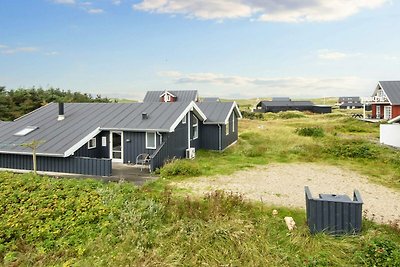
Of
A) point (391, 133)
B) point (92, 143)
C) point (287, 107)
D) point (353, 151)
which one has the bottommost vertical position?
point (353, 151)

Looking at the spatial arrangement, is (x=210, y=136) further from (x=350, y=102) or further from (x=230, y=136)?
(x=350, y=102)

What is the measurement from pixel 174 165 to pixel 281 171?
5970 mm

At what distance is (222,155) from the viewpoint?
22.8 metres

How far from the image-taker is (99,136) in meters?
19.4

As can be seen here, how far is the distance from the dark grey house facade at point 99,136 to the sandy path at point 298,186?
448 cm

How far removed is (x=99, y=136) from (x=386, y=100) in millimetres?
44415

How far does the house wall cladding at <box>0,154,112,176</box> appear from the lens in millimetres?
16094

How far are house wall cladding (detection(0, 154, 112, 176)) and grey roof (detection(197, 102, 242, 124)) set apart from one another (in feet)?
33.8

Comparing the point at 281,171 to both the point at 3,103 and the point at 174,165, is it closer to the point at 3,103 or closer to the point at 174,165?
the point at 174,165

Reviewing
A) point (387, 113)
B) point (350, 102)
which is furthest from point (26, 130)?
point (350, 102)

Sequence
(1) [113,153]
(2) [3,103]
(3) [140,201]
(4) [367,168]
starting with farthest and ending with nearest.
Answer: (2) [3,103] < (1) [113,153] < (4) [367,168] < (3) [140,201]

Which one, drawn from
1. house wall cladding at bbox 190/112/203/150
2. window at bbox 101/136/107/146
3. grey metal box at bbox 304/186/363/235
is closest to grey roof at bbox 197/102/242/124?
house wall cladding at bbox 190/112/203/150

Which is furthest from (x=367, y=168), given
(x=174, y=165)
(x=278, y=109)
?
(x=278, y=109)

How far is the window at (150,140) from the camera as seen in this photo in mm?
18531
